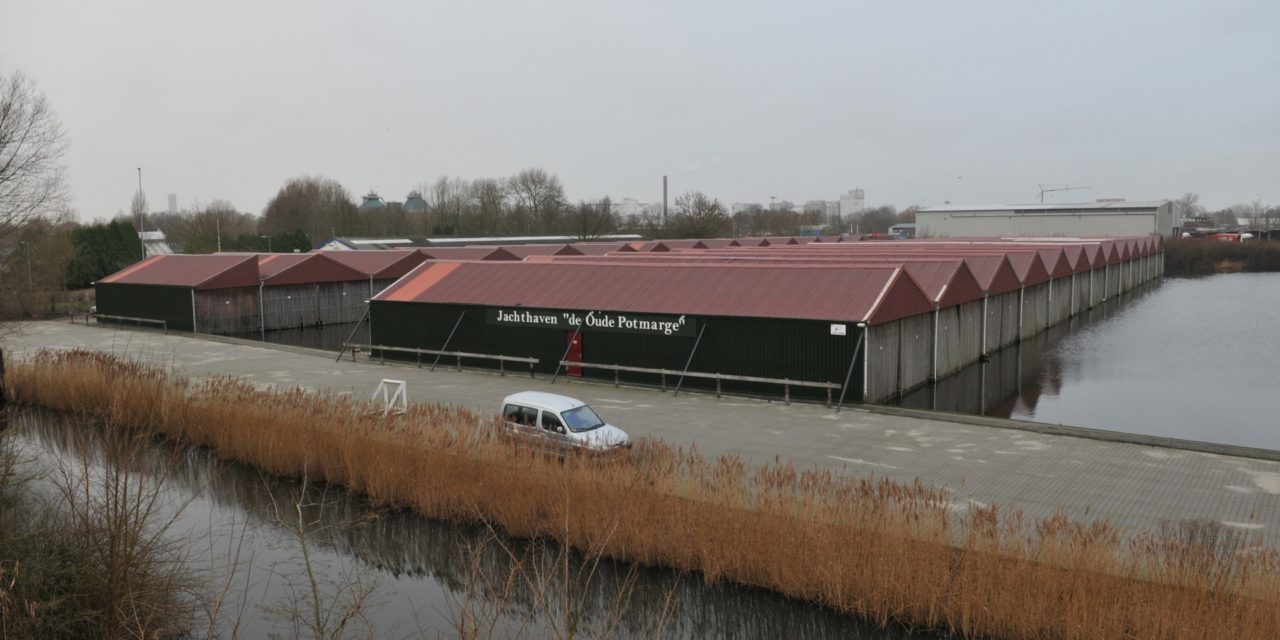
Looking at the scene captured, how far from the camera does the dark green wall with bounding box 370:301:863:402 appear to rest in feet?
78.7

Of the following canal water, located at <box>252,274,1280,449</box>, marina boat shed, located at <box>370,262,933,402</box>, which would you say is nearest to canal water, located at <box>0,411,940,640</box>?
marina boat shed, located at <box>370,262,933,402</box>

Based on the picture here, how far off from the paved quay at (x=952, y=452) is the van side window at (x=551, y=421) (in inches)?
135

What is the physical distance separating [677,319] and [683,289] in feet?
5.92

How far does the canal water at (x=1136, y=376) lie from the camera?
24234 millimetres

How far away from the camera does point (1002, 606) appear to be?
10797 millimetres

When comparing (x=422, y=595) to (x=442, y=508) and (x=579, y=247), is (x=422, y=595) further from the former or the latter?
(x=579, y=247)

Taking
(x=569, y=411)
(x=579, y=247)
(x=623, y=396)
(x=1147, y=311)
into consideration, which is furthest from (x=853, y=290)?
(x=579, y=247)

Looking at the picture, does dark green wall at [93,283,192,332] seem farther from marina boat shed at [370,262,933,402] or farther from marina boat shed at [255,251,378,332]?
marina boat shed at [370,262,933,402]

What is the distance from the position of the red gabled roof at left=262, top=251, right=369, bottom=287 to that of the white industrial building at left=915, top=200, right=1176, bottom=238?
78956 mm

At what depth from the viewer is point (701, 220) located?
104 m

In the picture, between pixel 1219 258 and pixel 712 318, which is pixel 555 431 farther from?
pixel 1219 258

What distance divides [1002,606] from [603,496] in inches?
233

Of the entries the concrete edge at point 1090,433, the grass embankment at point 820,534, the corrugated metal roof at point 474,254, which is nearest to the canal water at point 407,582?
the grass embankment at point 820,534

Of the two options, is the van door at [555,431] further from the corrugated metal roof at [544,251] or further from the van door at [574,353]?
the corrugated metal roof at [544,251]
